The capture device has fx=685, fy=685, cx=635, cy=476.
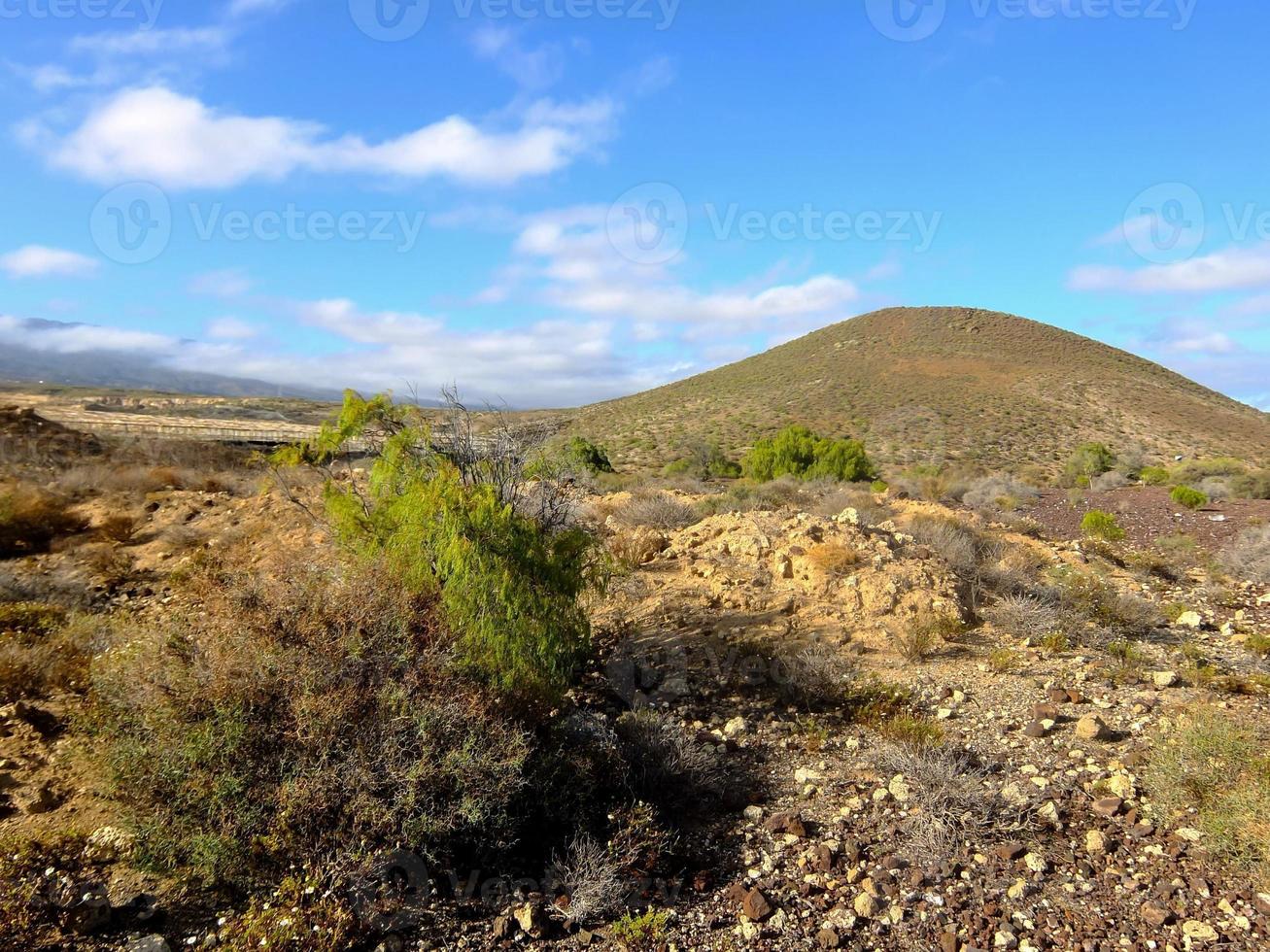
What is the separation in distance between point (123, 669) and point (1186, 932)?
5990 mm

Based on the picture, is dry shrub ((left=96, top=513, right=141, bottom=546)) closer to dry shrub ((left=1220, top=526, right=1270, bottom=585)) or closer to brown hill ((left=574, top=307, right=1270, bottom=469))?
dry shrub ((left=1220, top=526, right=1270, bottom=585))

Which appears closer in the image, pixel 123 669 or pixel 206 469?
pixel 123 669

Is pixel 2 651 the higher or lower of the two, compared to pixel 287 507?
lower

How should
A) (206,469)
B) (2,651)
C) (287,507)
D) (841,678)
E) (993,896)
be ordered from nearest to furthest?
(993,896) → (2,651) → (841,678) → (287,507) → (206,469)

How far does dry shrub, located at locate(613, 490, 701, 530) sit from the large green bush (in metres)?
9.86

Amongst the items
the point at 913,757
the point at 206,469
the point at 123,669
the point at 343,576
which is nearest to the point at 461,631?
the point at 343,576

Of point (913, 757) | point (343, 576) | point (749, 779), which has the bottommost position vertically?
point (749, 779)

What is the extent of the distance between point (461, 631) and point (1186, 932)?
4.26 metres

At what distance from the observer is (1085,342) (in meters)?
54.2

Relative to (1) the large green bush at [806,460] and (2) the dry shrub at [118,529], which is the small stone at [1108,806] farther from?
(1) the large green bush at [806,460]

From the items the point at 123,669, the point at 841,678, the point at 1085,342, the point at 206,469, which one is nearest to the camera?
the point at 123,669

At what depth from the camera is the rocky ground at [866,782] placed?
347cm

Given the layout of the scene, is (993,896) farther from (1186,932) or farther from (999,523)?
(999,523)

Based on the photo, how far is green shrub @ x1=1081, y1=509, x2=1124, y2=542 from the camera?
1286cm
